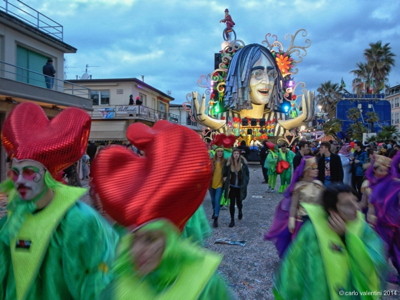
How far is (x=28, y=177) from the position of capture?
203 cm

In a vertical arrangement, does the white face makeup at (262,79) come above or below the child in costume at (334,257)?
above

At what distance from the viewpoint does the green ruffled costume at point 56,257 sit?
1.88 metres

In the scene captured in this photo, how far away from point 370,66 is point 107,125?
30607 millimetres

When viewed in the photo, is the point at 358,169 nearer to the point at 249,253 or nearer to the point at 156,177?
the point at 249,253

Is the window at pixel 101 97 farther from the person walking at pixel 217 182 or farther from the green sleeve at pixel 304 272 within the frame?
the green sleeve at pixel 304 272

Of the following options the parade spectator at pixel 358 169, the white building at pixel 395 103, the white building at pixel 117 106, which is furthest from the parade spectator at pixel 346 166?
the white building at pixel 395 103

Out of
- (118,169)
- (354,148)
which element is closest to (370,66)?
(354,148)

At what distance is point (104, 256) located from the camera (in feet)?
6.46

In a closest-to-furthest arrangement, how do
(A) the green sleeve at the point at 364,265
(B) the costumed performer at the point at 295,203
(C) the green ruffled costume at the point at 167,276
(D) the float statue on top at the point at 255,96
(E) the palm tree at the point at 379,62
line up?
(C) the green ruffled costume at the point at 167,276 → (A) the green sleeve at the point at 364,265 → (B) the costumed performer at the point at 295,203 → (D) the float statue on top at the point at 255,96 → (E) the palm tree at the point at 379,62

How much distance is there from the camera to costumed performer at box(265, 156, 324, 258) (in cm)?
366

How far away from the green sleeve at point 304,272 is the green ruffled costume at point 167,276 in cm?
105

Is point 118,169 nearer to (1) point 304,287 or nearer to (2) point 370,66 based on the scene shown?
(1) point 304,287

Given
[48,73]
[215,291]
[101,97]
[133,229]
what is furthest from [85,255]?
[101,97]

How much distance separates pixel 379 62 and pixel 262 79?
25753 mm
